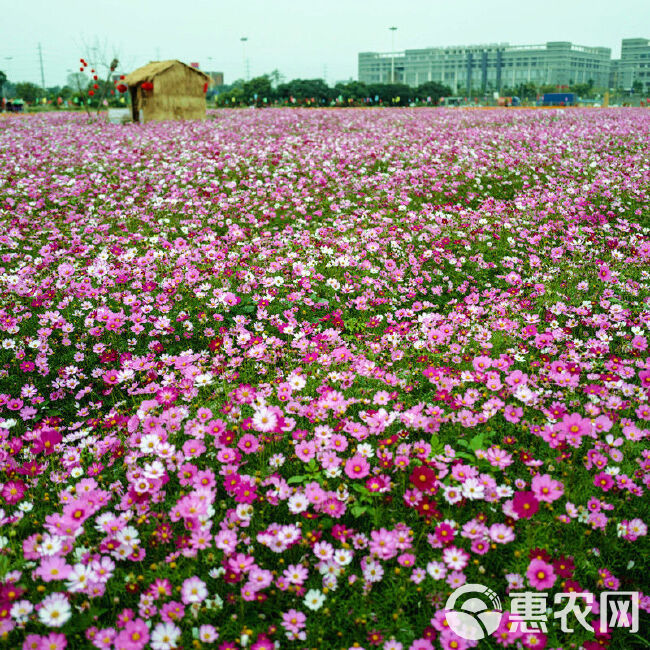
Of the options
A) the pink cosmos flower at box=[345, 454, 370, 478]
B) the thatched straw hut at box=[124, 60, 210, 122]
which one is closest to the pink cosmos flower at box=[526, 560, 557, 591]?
the pink cosmos flower at box=[345, 454, 370, 478]

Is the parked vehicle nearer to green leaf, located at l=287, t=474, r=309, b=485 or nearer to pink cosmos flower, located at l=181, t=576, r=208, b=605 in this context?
green leaf, located at l=287, t=474, r=309, b=485

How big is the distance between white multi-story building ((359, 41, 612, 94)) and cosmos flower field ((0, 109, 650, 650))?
169m

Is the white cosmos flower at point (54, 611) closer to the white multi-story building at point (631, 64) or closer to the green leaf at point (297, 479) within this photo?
the green leaf at point (297, 479)

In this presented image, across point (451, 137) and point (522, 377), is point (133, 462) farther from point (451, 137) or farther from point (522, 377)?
point (451, 137)

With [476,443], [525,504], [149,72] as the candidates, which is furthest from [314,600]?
[149,72]

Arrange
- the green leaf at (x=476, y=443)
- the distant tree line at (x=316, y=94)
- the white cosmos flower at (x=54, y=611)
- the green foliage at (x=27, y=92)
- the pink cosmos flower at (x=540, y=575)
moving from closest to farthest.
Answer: the white cosmos flower at (x=54, y=611) < the pink cosmos flower at (x=540, y=575) < the green leaf at (x=476, y=443) < the distant tree line at (x=316, y=94) < the green foliage at (x=27, y=92)

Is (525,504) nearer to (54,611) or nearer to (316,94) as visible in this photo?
(54,611)

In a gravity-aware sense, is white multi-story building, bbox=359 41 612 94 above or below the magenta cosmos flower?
Result: above

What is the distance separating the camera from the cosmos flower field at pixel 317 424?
2195 mm

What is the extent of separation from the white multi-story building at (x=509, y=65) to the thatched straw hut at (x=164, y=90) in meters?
150

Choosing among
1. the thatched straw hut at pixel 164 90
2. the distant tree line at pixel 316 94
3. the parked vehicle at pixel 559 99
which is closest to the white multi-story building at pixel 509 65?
the parked vehicle at pixel 559 99

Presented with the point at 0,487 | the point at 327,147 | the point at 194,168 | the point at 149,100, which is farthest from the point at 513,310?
the point at 149,100

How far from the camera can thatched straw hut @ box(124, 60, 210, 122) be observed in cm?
2216

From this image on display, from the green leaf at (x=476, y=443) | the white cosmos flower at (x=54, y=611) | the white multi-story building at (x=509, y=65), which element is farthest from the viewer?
the white multi-story building at (x=509, y=65)
